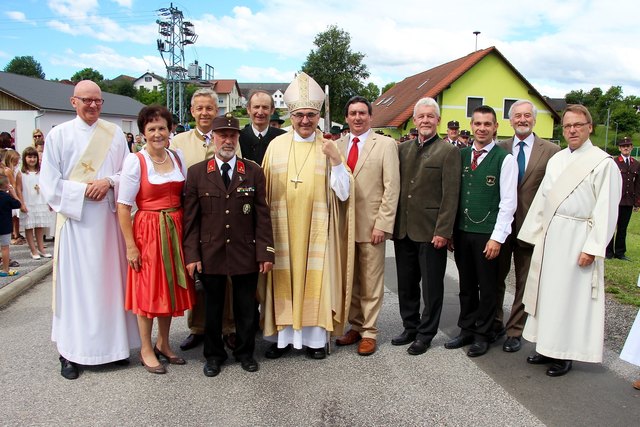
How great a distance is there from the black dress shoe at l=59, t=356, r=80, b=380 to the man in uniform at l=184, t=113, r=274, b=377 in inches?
40.8

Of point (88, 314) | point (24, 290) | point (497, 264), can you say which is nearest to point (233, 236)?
point (88, 314)

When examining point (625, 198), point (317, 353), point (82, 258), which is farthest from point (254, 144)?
point (625, 198)

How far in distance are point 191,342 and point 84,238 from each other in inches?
55.1

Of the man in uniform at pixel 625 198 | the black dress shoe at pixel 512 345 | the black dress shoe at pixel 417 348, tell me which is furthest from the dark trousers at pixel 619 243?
the black dress shoe at pixel 417 348

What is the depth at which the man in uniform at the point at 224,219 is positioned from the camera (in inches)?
160

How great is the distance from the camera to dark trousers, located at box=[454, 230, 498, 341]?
4.64 m

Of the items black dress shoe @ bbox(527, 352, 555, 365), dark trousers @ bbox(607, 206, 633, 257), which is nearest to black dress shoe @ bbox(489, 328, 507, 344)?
black dress shoe @ bbox(527, 352, 555, 365)

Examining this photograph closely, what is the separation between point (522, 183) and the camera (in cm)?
482

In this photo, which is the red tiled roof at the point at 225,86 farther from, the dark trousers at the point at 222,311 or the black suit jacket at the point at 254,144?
the dark trousers at the point at 222,311

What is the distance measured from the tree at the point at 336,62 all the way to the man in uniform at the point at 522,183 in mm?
51183

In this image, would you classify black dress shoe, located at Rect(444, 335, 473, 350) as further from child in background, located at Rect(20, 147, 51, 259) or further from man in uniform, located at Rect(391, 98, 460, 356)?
child in background, located at Rect(20, 147, 51, 259)

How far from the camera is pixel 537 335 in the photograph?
441 centimetres

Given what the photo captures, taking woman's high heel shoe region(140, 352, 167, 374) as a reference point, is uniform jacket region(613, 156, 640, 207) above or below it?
above

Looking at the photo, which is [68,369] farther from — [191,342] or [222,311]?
[222,311]
